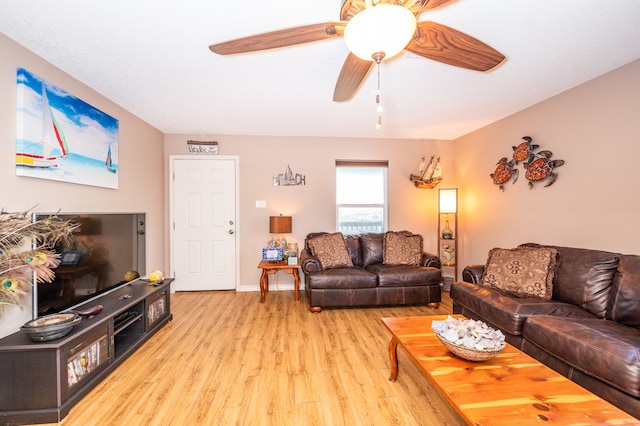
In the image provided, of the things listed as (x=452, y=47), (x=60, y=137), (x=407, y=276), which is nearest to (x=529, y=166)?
(x=407, y=276)

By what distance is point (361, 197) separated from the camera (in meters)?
4.43

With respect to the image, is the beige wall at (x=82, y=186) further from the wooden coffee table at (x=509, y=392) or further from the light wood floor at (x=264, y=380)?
the wooden coffee table at (x=509, y=392)

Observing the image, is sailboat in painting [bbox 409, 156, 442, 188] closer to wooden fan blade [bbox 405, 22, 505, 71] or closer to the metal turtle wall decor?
the metal turtle wall decor

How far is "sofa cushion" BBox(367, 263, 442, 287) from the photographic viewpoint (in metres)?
3.35

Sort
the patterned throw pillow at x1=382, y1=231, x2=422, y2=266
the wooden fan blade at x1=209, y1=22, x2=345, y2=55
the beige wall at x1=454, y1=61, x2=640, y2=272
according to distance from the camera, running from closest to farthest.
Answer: the wooden fan blade at x1=209, y1=22, x2=345, y2=55, the beige wall at x1=454, y1=61, x2=640, y2=272, the patterned throw pillow at x1=382, y1=231, x2=422, y2=266

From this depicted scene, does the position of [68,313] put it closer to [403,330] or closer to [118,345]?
[118,345]

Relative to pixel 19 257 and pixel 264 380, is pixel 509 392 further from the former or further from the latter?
pixel 19 257

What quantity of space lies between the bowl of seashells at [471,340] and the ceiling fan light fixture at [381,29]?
1.52 meters

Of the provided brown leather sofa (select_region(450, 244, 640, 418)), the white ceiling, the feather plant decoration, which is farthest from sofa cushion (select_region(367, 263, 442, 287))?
the feather plant decoration

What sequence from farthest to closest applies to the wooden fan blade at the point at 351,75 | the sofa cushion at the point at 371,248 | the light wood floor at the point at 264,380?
the sofa cushion at the point at 371,248
the light wood floor at the point at 264,380
the wooden fan blade at the point at 351,75

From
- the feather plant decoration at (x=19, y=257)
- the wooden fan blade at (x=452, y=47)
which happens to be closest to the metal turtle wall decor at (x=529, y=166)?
the wooden fan blade at (x=452, y=47)

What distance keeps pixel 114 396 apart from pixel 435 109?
393 cm

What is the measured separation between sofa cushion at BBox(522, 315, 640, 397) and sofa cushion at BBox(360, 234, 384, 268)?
203cm

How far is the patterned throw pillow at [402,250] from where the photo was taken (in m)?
3.69
